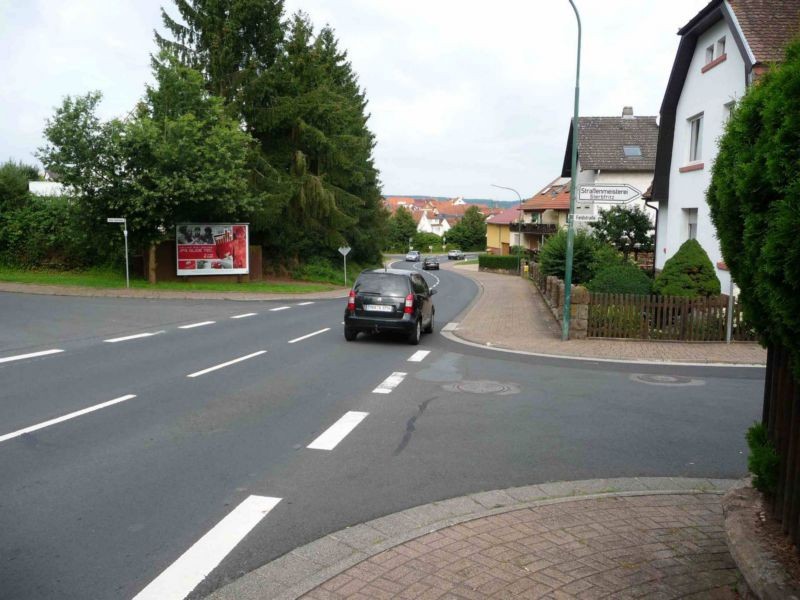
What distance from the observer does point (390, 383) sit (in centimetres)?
1052

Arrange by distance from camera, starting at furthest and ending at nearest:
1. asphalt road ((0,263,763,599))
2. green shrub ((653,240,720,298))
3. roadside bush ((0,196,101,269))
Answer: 1. roadside bush ((0,196,101,269))
2. green shrub ((653,240,720,298))
3. asphalt road ((0,263,763,599))

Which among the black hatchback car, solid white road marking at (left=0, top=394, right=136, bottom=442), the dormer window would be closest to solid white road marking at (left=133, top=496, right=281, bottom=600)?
solid white road marking at (left=0, top=394, right=136, bottom=442)

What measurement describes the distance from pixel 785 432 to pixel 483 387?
262 inches

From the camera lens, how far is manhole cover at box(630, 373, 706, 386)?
11.0m

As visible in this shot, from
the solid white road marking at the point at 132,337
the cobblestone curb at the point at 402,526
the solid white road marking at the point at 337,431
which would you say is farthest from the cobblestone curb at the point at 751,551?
the solid white road marking at the point at 132,337

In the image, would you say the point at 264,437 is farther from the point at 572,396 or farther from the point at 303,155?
the point at 303,155

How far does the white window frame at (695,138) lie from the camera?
2125cm

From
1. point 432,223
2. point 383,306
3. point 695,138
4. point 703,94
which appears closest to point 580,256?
point 695,138

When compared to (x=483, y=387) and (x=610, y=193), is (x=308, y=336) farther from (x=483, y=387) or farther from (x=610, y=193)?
(x=610, y=193)

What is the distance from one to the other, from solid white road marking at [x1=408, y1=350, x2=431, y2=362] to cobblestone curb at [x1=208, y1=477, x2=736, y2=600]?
290 inches

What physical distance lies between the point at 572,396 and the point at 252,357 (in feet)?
19.6

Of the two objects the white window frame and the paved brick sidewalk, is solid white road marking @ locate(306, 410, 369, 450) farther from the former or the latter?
the white window frame

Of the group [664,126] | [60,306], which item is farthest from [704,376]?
[60,306]

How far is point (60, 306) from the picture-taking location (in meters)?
21.8
